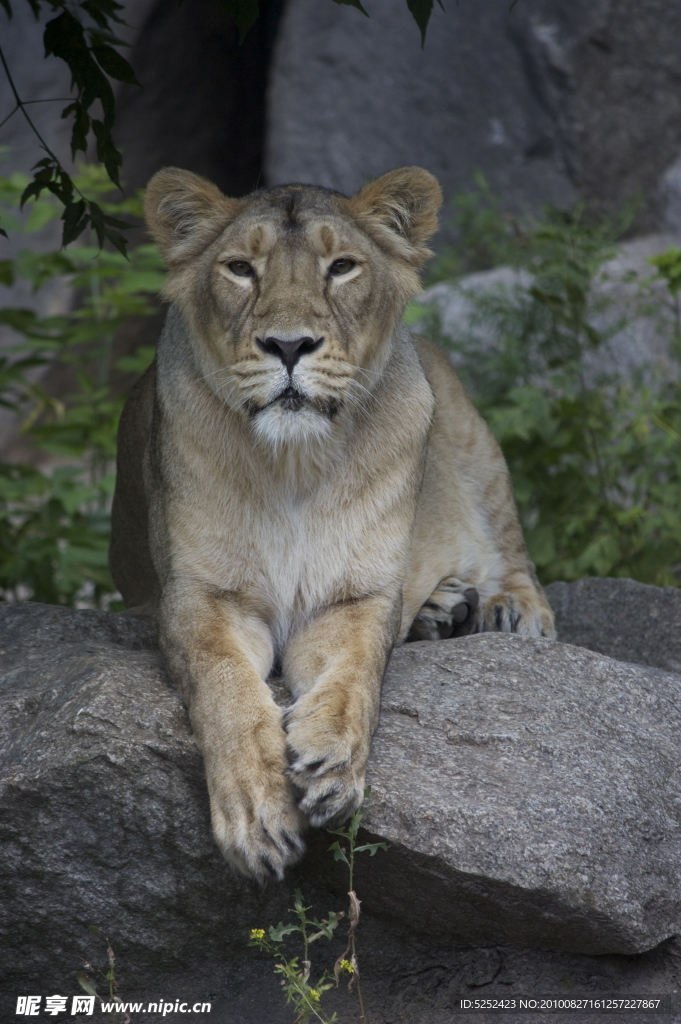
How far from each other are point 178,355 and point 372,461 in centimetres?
67

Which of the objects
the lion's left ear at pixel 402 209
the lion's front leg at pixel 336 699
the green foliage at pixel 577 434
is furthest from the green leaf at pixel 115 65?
the green foliage at pixel 577 434

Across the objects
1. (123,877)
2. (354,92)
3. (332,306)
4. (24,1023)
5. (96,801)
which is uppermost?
(354,92)

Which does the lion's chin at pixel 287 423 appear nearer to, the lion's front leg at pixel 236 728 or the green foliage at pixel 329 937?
the lion's front leg at pixel 236 728

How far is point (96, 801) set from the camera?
8.47 feet

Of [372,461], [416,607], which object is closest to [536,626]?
[416,607]

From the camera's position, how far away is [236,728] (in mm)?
2586

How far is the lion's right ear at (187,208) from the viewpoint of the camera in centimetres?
328

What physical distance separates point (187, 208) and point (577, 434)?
2.54m

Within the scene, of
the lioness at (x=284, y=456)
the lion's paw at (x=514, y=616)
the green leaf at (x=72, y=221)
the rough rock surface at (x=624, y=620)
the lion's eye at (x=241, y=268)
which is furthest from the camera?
the rough rock surface at (x=624, y=620)

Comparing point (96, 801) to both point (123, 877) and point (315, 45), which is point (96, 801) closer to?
point (123, 877)

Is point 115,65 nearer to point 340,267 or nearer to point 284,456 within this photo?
point 340,267

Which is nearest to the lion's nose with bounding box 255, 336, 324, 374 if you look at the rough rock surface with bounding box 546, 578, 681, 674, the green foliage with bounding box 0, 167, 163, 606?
the rough rock surface with bounding box 546, 578, 681, 674

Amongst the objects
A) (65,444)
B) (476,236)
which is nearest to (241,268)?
(65,444)

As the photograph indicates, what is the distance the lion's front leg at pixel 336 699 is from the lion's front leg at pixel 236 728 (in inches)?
2.1
